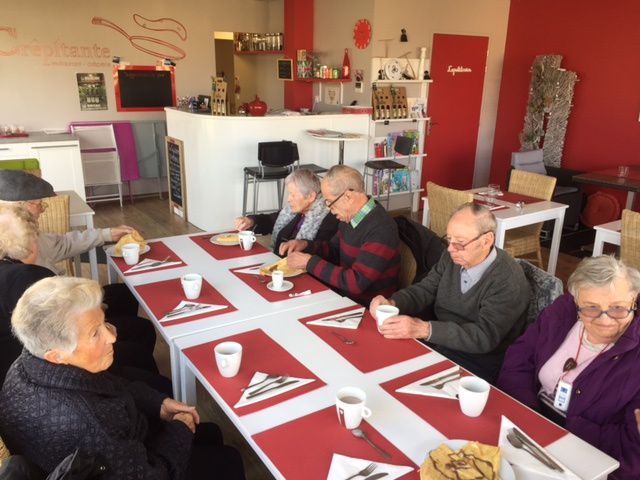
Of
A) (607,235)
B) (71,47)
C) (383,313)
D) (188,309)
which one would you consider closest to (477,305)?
(383,313)

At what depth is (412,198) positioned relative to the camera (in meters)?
6.92

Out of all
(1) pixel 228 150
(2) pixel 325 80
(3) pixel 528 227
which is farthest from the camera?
(2) pixel 325 80

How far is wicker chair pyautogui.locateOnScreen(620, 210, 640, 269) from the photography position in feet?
10.6

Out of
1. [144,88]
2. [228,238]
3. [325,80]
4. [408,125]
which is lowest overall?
[228,238]

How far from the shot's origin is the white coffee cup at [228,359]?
1.56 meters

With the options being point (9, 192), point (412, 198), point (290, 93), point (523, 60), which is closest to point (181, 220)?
point (290, 93)

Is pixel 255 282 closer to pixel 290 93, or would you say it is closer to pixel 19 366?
pixel 19 366

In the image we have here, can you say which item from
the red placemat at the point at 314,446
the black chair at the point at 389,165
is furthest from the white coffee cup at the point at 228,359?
the black chair at the point at 389,165

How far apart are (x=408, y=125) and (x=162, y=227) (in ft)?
10.5

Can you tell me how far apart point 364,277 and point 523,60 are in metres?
5.71

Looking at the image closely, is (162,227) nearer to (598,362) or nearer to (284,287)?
(284,287)

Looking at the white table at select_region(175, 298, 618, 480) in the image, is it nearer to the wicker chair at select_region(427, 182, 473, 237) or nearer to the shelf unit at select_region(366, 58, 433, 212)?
the wicker chair at select_region(427, 182, 473, 237)

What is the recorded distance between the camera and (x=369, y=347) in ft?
5.91

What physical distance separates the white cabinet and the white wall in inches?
23.7
